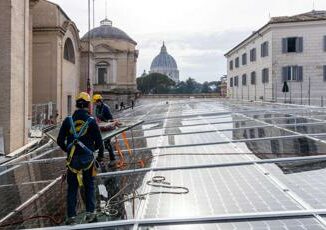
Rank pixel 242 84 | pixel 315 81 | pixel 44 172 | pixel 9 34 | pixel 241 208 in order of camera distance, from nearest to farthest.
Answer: pixel 241 208 < pixel 44 172 < pixel 9 34 < pixel 315 81 < pixel 242 84

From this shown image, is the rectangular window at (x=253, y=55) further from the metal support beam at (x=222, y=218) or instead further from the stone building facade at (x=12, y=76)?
the metal support beam at (x=222, y=218)

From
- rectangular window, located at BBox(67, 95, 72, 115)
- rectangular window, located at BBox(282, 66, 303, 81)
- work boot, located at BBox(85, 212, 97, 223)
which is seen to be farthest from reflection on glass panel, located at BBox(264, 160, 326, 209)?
rectangular window, located at BBox(282, 66, 303, 81)

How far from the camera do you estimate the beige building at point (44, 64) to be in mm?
17391

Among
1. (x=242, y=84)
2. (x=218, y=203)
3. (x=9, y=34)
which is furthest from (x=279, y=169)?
(x=242, y=84)

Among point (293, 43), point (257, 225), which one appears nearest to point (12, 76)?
A: point (257, 225)

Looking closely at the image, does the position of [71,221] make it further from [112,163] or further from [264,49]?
[264,49]

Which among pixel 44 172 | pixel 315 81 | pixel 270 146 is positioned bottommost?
pixel 44 172

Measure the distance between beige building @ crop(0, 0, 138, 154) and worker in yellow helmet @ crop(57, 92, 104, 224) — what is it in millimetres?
11106

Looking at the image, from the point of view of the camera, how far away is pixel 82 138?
6.62 m

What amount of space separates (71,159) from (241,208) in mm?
2461

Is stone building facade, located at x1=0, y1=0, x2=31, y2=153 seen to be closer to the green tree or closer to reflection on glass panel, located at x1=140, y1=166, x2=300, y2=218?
reflection on glass panel, located at x1=140, y1=166, x2=300, y2=218

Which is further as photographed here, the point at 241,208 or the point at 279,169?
the point at 279,169

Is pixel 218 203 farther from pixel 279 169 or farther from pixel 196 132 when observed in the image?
pixel 196 132

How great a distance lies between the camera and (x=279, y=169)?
8.06m
